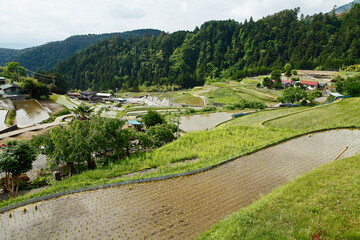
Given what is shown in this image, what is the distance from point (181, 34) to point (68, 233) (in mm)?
134857

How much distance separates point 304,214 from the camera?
6941mm

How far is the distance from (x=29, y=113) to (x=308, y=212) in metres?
37.3

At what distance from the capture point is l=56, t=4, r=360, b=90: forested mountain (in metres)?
74.9

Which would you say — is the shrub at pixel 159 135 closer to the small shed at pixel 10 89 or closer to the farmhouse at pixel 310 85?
the small shed at pixel 10 89

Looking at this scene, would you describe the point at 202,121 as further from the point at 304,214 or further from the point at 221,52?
the point at 221,52

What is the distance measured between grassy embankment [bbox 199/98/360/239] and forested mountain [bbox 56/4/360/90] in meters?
65.9

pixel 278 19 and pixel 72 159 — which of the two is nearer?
pixel 72 159

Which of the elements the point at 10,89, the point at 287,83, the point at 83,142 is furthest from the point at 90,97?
the point at 287,83

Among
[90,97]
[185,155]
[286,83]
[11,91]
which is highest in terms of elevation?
[286,83]

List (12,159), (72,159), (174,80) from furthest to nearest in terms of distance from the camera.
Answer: (174,80) < (72,159) < (12,159)

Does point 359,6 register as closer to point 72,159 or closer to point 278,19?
point 278,19

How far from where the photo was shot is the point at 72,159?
12844 mm

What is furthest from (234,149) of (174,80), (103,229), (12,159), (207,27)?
(207,27)

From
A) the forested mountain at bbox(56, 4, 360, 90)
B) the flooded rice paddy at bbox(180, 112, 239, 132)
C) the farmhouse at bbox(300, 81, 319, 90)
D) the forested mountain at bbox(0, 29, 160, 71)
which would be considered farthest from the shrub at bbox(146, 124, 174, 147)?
the forested mountain at bbox(0, 29, 160, 71)
